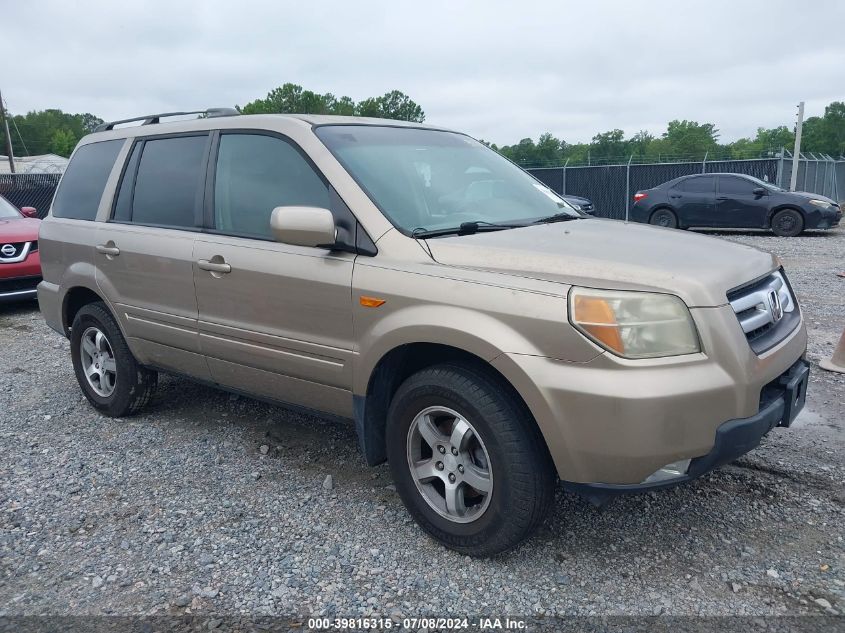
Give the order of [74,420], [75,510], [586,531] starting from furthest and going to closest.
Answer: [74,420]
[75,510]
[586,531]

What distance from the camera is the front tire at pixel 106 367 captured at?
459cm

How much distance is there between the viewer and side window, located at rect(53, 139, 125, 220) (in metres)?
4.73

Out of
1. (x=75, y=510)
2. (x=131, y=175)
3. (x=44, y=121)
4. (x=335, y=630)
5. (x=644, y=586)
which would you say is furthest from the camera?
(x=44, y=121)

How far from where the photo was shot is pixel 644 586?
2.79 metres

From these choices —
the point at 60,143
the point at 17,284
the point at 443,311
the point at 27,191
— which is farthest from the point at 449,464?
the point at 60,143

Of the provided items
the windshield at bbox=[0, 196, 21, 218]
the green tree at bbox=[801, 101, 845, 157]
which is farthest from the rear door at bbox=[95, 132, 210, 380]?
the green tree at bbox=[801, 101, 845, 157]

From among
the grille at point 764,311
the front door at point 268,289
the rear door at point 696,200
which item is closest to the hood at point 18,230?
the front door at point 268,289

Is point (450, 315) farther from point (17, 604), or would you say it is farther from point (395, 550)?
point (17, 604)

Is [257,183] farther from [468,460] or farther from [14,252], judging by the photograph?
[14,252]

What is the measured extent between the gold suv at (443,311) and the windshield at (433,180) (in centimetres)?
1

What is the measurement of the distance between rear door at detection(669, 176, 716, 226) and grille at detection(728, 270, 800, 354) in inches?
536

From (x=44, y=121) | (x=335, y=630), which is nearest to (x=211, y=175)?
(x=335, y=630)

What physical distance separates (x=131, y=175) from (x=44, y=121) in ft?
341

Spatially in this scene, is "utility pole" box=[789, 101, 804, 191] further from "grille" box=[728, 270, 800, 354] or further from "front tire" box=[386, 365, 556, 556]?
"front tire" box=[386, 365, 556, 556]
